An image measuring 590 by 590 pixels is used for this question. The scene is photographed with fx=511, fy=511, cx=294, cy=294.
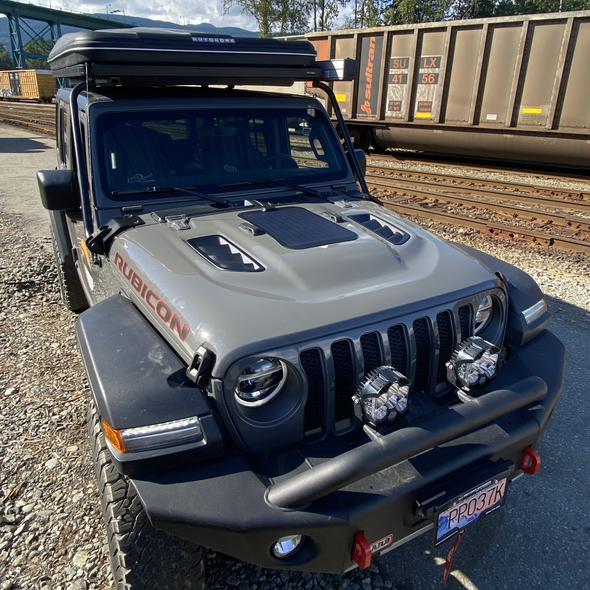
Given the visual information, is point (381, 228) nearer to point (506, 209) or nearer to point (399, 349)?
point (399, 349)

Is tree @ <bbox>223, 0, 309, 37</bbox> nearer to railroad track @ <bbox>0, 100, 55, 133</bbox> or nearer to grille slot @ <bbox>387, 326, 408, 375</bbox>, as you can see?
railroad track @ <bbox>0, 100, 55, 133</bbox>

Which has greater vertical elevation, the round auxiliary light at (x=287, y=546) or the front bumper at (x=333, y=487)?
the front bumper at (x=333, y=487)

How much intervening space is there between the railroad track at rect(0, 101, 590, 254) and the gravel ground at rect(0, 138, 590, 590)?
1985 millimetres

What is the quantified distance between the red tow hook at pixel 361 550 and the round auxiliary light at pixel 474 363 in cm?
87

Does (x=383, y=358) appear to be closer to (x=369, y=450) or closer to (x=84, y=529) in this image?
(x=369, y=450)

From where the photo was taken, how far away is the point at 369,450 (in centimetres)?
186

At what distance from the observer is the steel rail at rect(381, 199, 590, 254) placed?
7.09m

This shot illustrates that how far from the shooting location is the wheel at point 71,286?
469cm

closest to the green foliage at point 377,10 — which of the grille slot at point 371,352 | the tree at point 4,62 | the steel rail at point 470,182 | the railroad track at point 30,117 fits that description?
the railroad track at point 30,117

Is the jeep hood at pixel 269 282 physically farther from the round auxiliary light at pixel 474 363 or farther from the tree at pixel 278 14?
the tree at pixel 278 14

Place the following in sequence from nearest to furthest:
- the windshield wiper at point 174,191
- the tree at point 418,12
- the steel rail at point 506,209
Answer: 1. the windshield wiper at point 174,191
2. the steel rail at point 506,209
3. the tree at point 418,12

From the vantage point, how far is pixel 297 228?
282 centimetres

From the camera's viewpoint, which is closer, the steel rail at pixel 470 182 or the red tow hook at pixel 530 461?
the red tow hook at pixel 530 461

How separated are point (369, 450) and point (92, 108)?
2596 millimetres
